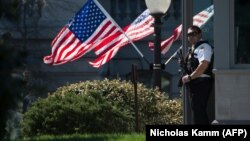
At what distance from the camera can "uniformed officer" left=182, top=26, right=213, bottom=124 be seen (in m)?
11.0

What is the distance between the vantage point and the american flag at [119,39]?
20109 mm

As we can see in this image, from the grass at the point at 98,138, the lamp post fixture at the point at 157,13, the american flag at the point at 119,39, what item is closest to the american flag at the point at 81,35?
the american flag at the point at 119,39

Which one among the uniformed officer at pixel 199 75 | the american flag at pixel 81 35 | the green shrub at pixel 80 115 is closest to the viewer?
the uniformed officer at pixel 199 75

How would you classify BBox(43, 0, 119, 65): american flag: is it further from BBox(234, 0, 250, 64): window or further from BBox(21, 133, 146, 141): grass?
BBox(234, 0, 250, 64): window

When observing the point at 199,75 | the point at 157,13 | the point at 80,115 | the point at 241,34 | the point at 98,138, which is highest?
the point at 157,13

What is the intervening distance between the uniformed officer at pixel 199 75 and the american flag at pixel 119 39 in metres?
8.66

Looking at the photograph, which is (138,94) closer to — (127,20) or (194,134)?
(194,134)

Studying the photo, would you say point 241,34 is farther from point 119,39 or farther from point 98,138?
point 119,39

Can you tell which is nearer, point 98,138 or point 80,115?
point 98,138

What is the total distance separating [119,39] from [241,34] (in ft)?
32.3

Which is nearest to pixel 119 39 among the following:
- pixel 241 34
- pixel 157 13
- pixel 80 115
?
pixel 157 13

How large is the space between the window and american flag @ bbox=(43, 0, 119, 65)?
28.6 ft

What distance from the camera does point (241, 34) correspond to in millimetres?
11078

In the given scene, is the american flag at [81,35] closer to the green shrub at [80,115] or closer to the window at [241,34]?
the green shrub at [80,115]
